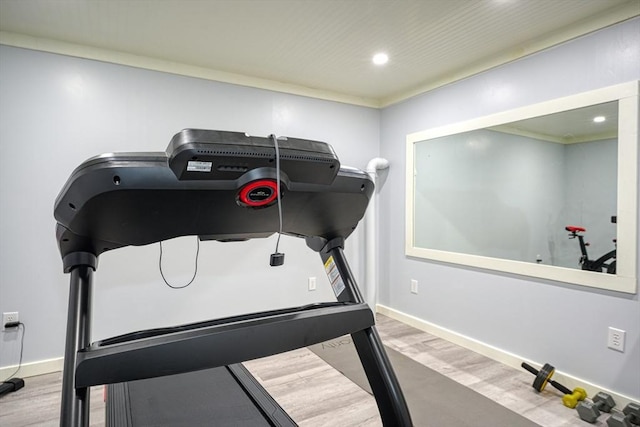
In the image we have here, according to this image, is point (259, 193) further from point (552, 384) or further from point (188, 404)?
point (552, 384)

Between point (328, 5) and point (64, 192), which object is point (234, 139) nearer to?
point (64, 192)

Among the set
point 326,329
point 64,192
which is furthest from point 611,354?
point 64,192

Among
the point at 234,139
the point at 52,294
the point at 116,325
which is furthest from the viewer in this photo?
the point at 116,325

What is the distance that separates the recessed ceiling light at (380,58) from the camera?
264 cm

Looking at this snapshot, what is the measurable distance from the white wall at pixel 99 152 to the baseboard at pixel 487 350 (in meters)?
1.08

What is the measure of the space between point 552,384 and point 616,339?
1.46 feet

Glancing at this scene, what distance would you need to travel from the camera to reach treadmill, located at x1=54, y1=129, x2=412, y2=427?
0.65m

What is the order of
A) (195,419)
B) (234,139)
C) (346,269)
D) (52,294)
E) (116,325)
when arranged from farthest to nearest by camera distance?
1. (116,325)
2. (52,294)
3. (195,419)
4. (346,269)
5. (234,139)

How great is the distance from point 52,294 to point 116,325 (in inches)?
18.4

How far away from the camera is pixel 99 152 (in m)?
2.56

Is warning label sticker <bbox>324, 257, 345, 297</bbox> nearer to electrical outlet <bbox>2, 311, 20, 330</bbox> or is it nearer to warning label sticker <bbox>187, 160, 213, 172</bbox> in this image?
warning label sticker <bbox>187, 160, 213, 172</bbox>

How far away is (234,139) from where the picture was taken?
0.67 metres

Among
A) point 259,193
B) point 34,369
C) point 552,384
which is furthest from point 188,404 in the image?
point 552,384

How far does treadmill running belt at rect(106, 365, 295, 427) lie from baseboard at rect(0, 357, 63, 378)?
117 centimetres
